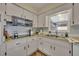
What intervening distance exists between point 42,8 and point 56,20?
93 centimetres

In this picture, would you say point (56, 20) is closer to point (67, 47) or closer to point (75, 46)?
point (67, 47)

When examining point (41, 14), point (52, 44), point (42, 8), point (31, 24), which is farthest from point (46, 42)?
point (42, 8)

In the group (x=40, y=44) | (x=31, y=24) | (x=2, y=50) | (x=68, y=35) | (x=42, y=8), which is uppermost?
(x=42, y=8)

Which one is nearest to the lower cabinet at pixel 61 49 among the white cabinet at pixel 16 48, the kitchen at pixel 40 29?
the kitchen at pixel 40 29

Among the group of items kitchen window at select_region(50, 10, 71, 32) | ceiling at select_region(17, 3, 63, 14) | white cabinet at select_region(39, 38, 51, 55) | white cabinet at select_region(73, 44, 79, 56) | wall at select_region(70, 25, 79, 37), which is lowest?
white cabinet at select_region(39, 38, 51, 55)

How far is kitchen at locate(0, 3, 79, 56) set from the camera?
1.94m

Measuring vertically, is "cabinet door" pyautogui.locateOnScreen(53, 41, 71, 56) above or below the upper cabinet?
below

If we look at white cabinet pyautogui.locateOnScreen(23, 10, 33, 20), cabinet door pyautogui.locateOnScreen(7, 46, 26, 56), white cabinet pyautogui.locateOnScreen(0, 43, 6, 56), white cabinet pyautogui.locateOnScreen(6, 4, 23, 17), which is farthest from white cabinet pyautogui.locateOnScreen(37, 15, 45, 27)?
white cabinet pyautogui.locateOnScreen(0, 43, 6, 56)

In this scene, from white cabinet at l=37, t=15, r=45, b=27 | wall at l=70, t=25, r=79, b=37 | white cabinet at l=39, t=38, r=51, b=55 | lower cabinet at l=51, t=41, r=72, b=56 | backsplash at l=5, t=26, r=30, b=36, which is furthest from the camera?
white cabinet at l=37, t=15, r=45, b=27

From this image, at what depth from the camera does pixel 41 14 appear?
381 centimetres

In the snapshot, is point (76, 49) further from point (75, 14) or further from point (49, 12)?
point (49, 12)

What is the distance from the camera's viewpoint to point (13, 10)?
238cm

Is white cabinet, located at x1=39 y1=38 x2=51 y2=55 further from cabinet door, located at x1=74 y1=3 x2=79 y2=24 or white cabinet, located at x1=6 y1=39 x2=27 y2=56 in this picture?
cabinet door, located at x1=74 y1=3 x2=79 y2=24

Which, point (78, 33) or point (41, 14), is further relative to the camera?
point (41, 14)
